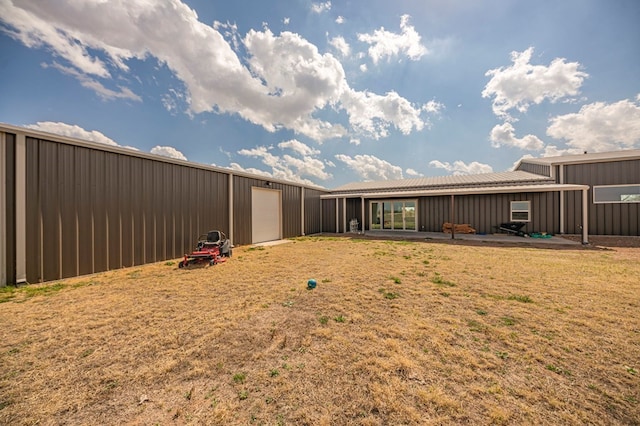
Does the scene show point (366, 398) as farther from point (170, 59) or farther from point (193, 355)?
point (170, 59)

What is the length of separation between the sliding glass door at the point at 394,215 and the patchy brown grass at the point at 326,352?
34.1 ft

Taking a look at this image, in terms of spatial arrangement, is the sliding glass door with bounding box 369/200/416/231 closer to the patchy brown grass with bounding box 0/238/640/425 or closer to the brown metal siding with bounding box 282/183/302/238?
the brown metal siding with bounding box 282/183/302/238

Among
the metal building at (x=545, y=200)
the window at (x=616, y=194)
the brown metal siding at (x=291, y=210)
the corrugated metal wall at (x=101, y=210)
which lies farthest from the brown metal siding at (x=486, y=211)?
the corrugated metal wall at (x=101, y=210)

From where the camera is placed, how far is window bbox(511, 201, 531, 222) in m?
12.4

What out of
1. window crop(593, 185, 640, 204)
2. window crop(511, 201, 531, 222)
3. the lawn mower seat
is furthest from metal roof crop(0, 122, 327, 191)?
window crop(593, 185, 640, 204)

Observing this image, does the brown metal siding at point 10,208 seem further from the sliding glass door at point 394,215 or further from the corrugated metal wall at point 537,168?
the corrugated metal wall at point 537,168

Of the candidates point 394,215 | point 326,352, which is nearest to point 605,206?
point 394,215

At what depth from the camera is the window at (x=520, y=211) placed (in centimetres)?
1239

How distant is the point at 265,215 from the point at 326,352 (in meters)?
9.94

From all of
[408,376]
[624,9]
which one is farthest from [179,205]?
[624,9]

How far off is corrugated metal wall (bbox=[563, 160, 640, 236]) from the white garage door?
14.9m

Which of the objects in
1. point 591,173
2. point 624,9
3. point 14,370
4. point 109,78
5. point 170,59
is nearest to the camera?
point 14,370

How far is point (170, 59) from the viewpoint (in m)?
9.32

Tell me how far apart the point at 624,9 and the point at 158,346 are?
55.9ft
